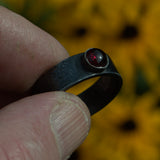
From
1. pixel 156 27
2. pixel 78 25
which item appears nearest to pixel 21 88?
pixel 78 25

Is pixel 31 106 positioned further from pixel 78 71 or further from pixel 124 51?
pixel 124 51

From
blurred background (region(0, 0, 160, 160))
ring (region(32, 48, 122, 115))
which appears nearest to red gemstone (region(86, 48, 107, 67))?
ring (region(32, 48, 122, 115))

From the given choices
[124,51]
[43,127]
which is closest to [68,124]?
[43,127]

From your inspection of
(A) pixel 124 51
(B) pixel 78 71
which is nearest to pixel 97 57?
(B) pixel 78 71

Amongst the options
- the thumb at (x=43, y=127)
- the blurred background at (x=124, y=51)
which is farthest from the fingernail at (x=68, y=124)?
the blurred background at (x=124, y=51)

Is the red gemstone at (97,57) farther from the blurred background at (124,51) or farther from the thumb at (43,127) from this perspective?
the blurred background at (124,51)

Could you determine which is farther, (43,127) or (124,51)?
(124,51)
